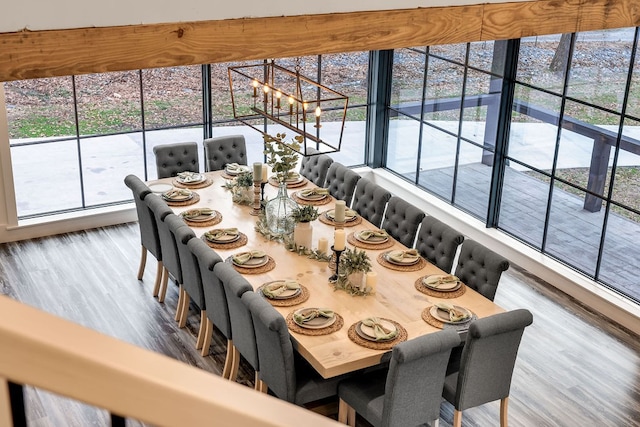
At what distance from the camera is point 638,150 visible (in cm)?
695

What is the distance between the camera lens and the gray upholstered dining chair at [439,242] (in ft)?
19.7

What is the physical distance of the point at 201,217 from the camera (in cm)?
664

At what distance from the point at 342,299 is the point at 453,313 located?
0.76m

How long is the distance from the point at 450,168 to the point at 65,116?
215 inches

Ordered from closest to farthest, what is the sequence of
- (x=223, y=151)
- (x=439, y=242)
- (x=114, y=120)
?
1. (x=439, y=242)
2. (x=223, y=151)
3. (x=114, y=120)

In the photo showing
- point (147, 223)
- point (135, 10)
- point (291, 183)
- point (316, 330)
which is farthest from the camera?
point (291, 183)

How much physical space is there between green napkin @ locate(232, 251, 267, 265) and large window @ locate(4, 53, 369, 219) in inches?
127

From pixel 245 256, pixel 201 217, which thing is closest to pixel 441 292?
pixel 245 256

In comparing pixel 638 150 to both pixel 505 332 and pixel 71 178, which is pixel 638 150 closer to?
pixel 505 332

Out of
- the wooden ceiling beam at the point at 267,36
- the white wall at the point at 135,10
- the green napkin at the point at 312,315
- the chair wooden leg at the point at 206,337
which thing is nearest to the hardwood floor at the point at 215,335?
the chair wooden leg at the point at 206,337

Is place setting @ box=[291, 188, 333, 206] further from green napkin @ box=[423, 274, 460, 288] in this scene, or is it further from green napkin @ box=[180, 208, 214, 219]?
green napkin @ box=[423, 274, 460, 288]

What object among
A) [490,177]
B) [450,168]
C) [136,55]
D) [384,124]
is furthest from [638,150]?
[136,55]

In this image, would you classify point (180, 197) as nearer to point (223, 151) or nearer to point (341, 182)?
point (223, 151)

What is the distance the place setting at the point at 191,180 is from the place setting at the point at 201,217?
2.52 feet
